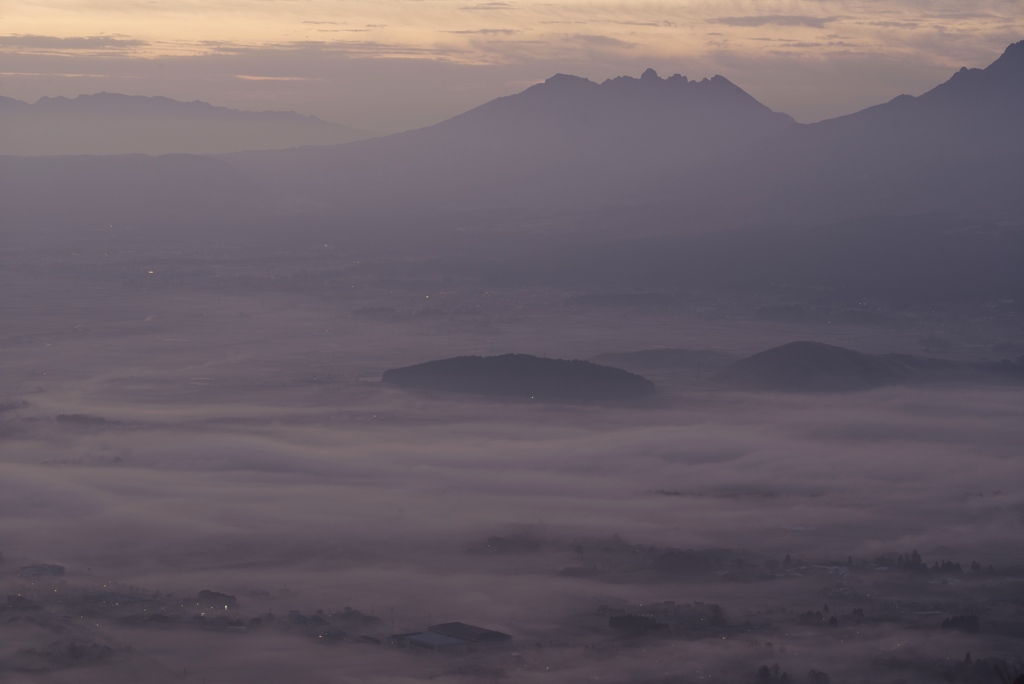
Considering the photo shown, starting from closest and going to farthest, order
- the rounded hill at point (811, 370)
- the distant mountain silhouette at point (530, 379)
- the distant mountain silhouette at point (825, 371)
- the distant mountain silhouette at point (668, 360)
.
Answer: the distant mountain silhouette at point (530, 379), the rounded hill at point (811, 370), the distant mountain silhouette at point (825, 371), the distant mountain silhouette at point (668, 360)

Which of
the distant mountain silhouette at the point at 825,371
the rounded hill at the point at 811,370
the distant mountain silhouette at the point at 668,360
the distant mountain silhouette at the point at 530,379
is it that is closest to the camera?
the distant mountain silhouette at the point at 530,379

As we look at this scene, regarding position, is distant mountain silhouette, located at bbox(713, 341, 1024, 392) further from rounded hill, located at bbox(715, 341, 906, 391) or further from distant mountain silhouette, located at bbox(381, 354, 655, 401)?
distant mountain silhouette, located at bbox(381, 354, 655, 401)

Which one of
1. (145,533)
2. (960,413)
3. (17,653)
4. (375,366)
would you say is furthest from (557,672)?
(375,366)

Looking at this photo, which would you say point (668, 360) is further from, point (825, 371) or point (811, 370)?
point (825, 371)

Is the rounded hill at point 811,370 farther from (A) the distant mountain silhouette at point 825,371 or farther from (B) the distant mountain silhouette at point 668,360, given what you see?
(B) the distant mountain silhouette at point 668,360

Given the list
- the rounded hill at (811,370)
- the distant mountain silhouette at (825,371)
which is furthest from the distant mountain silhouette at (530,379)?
the distant mountain silhouette at (825,371)

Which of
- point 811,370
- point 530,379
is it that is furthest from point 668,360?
point 530,379
